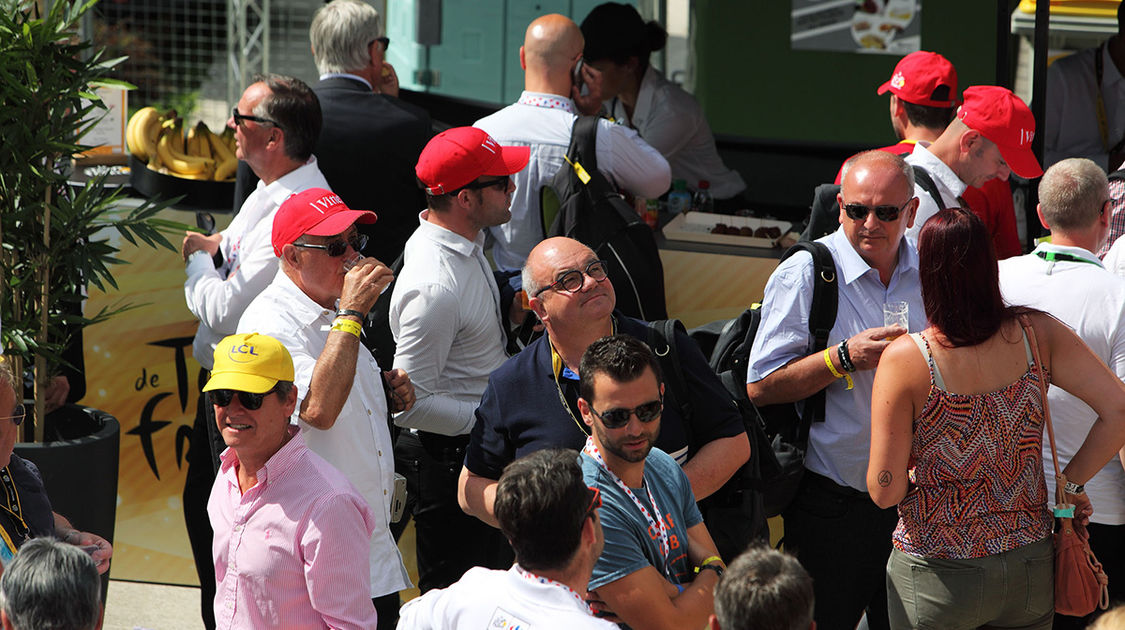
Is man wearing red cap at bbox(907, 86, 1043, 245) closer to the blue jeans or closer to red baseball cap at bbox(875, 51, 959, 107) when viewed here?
red baseball cap at bbox(875, 51, 959, 107)

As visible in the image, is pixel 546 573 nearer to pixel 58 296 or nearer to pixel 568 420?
pixel 568 420

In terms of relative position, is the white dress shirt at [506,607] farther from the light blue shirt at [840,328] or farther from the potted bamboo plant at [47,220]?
the potted bamboo plant at [47,220]

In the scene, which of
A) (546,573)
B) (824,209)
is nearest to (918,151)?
(824,209)

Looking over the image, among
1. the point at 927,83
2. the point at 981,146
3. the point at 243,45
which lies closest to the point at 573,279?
the point at 981,146

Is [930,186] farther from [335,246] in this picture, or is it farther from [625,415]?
[335,246]

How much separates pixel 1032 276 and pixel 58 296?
10.7 ft

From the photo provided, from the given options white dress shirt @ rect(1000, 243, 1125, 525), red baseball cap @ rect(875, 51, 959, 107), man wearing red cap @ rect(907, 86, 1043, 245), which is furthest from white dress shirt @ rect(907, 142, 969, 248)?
white dress shirt @ rect(1000, 243, 1125, 525)

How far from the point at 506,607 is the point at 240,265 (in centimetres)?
219

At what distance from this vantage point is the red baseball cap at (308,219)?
3332mm

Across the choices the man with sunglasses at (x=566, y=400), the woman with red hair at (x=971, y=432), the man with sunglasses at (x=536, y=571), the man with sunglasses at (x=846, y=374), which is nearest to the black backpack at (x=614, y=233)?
the man with sunglasses at (x=846, y=374)

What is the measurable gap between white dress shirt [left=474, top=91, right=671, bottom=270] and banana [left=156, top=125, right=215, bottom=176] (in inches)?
64.7

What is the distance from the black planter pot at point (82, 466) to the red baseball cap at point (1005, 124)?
314cm

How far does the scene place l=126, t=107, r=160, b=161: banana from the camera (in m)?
5.51

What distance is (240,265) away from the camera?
400cm
